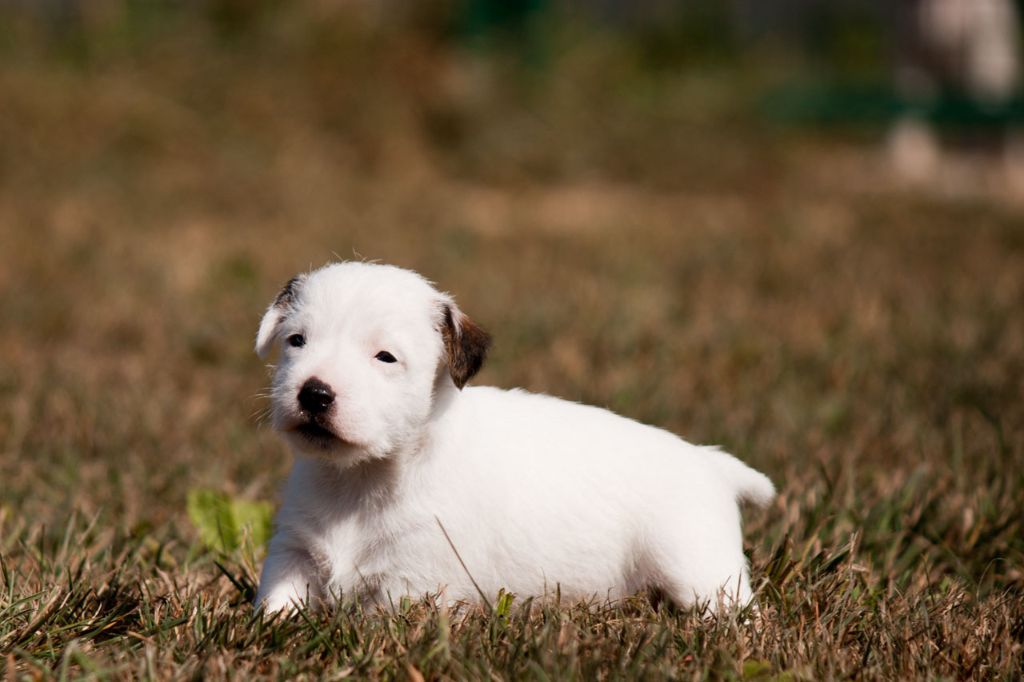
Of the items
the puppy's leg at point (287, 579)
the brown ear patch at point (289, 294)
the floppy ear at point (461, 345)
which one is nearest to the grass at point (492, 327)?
the puppy's leg at point (287, 579)

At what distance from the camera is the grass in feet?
8.59

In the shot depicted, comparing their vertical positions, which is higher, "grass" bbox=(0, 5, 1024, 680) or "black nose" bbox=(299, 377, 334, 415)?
"black nose" bbox=(299, 377, 334, 415)

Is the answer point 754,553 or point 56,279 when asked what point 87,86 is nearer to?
point 56,279

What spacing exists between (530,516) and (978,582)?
1.40m

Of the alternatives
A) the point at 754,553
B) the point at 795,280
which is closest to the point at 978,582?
the point at 754,553

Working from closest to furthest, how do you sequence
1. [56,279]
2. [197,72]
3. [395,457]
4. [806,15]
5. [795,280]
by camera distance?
[395,457]
[56,279]
[795,280]
[197,72]
[806,15]

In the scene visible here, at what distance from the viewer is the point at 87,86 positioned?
11.6 meters

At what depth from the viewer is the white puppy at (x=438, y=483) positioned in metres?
2.66

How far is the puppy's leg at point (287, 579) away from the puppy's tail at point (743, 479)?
3.56 ft

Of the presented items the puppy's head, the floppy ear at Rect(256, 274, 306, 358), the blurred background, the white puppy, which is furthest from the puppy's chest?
the blurred background

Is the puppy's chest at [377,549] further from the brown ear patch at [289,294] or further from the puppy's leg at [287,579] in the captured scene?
the brown ear patch at [289,294]

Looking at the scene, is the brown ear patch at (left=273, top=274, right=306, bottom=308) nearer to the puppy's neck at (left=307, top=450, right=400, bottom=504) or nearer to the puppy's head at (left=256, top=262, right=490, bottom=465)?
the puppy's head at (left=256, top=262, right=490, bottom=465)

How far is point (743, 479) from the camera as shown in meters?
3.14

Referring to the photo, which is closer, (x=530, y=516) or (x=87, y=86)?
(x=530, y=516)
